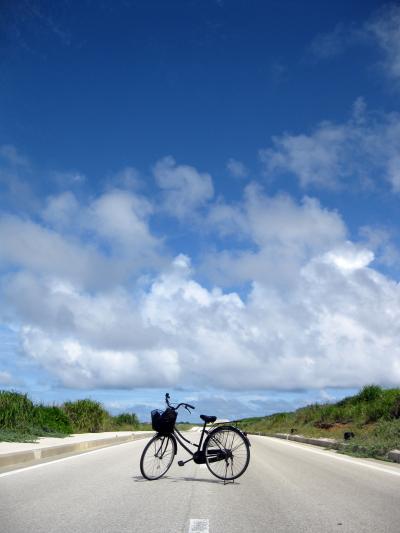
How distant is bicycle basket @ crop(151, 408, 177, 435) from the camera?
32.8ft

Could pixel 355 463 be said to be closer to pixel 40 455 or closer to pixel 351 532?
pixel 40 455

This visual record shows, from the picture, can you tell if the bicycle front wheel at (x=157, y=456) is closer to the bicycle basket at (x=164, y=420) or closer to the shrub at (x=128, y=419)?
the bicycle basket at (x=164, y=420)

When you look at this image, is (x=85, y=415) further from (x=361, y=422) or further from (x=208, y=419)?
(x=208, y=419)

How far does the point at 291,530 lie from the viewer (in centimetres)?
599

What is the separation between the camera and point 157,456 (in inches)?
409

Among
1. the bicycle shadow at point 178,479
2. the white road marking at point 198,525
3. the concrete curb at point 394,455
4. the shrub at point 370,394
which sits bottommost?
the white road marking at point 198,525

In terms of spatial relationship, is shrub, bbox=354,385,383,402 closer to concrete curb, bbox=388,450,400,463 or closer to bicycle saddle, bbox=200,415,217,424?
concrete curb, bbox=388,450,400,463

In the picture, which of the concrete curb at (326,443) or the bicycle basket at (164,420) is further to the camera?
the concrete curb at (326,443)

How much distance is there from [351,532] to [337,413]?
105 ft

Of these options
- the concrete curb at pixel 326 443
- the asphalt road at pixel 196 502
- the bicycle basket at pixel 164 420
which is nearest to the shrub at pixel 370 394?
the concrete curb at pixel 326 443

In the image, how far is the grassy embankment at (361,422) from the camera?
783 inches

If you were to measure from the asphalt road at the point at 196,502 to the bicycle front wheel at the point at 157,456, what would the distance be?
0.80 feet

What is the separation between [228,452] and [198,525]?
12.8 feet

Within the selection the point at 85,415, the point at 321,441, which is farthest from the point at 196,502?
the point at 85,415
